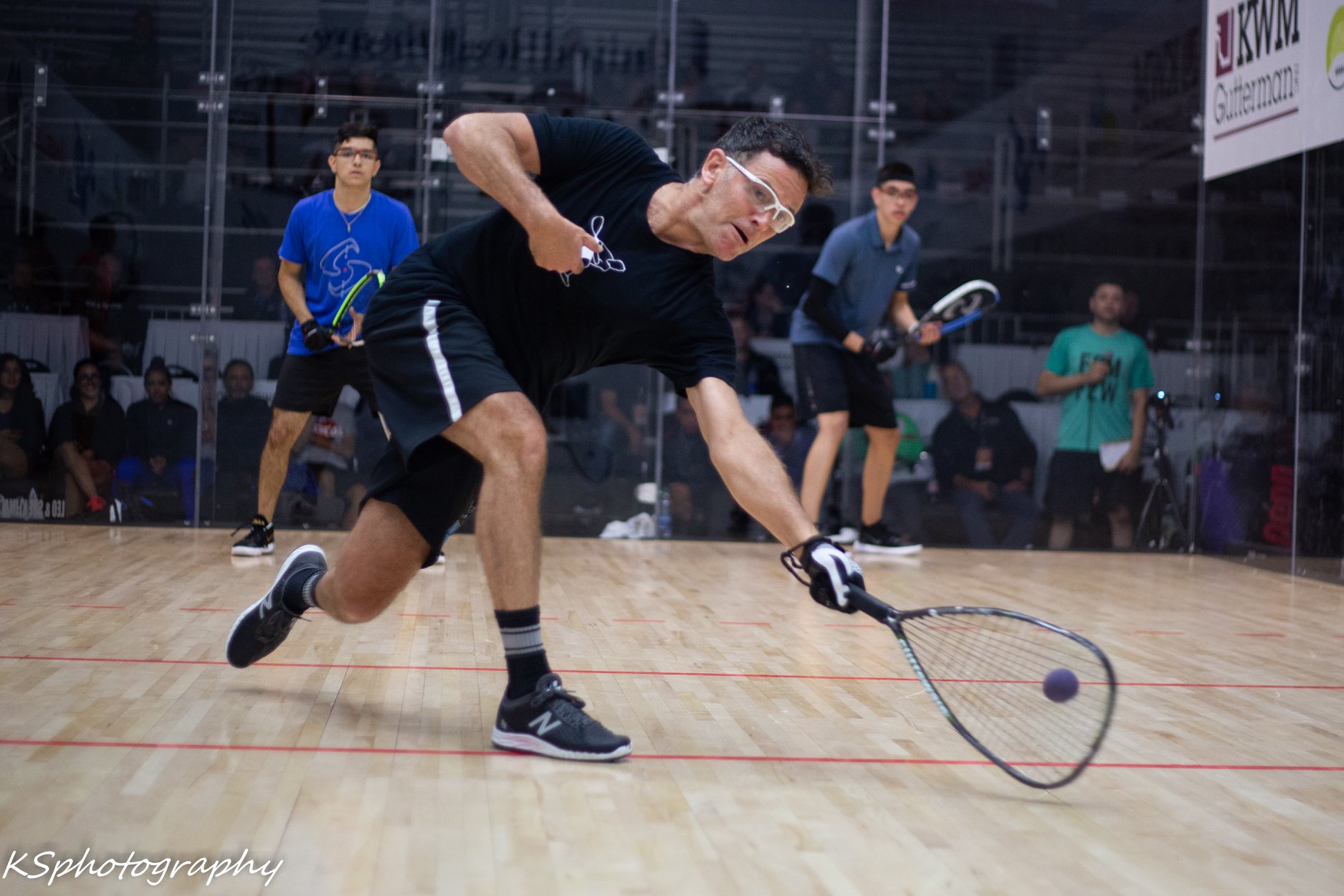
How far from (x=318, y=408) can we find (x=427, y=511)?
2095 mm

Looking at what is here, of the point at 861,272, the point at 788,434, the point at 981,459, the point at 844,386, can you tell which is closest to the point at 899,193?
the point at 861,272

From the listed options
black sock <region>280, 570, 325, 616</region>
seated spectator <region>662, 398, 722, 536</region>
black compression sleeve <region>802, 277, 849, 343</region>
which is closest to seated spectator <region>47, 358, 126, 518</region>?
seated spectator <region>662, 398, 722, 536</region>

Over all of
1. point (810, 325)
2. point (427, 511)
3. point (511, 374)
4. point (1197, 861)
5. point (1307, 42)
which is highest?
point (1307, 42)

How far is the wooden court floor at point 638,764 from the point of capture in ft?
4.17

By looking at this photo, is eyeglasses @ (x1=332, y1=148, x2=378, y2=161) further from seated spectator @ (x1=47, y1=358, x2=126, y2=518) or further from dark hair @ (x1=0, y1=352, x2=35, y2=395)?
dark hair @ (x1=0, y1=352, x2=35, y2=395)

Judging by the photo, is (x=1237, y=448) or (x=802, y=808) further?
(x=1237, y=448)

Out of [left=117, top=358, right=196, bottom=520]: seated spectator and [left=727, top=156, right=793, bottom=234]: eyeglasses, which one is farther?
[left=117, top=358, right=196, bottom=520]: seated spectator

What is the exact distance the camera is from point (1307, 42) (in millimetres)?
4055

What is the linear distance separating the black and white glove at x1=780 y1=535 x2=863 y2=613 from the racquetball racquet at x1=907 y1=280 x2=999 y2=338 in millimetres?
2781

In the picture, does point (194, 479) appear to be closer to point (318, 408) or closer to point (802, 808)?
point (318, 408)

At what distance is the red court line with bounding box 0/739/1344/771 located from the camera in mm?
1634

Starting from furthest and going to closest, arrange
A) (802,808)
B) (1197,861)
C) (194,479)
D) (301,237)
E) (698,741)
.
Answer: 1. (194,479)
2. (301,237)
3. (698,741)
4. (802,808)
5. (1197,861)

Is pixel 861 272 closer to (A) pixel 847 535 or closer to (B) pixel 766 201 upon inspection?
(A) pixel 847 535

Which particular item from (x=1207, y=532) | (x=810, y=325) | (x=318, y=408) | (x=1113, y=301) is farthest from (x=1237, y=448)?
(x=318, y=408)
